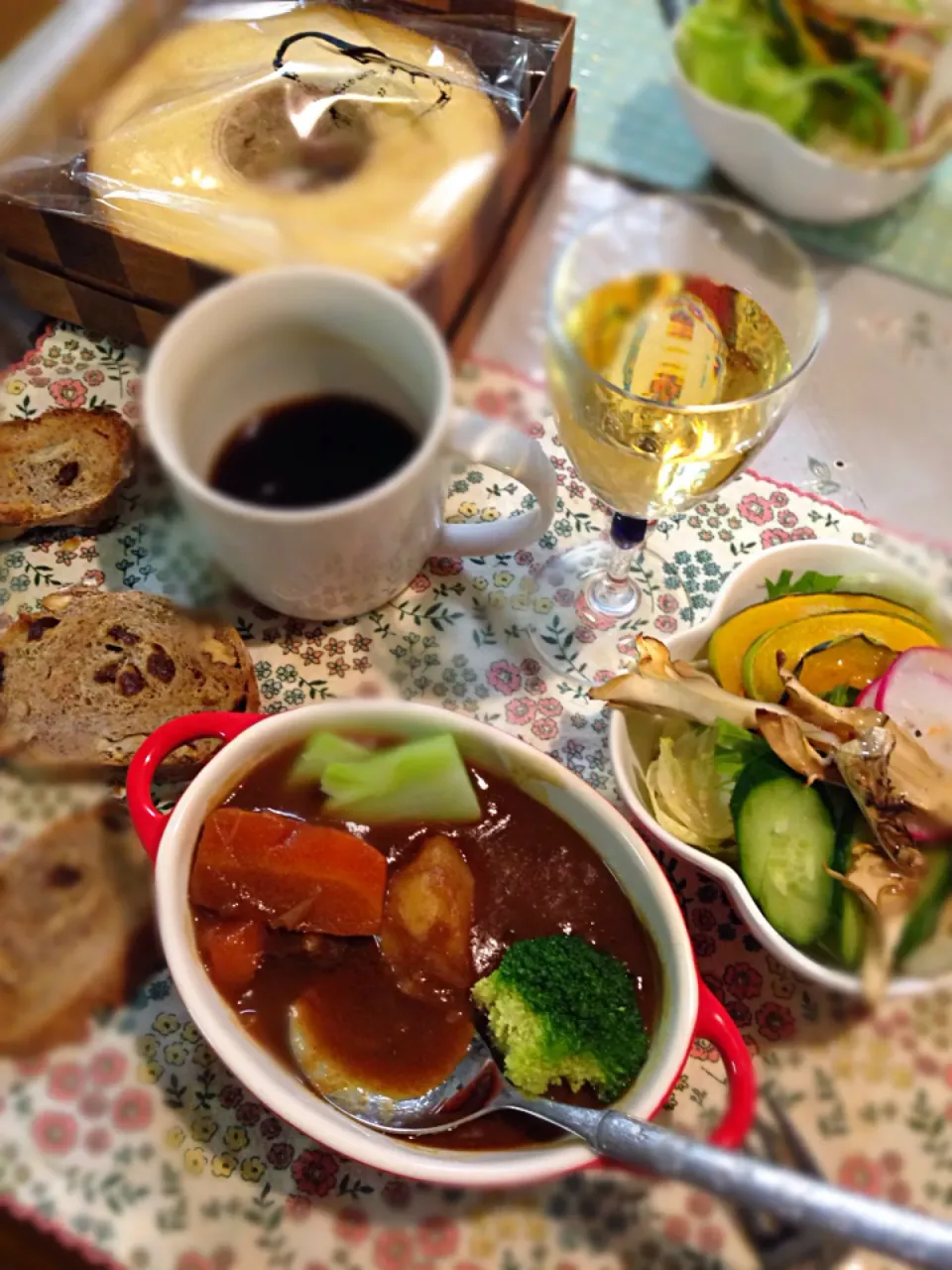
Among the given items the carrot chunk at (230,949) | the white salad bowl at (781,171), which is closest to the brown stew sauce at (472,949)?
the carrot chunk at (230,949)

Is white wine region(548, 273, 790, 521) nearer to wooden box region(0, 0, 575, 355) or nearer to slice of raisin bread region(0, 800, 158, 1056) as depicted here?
wooden box region(0, 0, 575, 355)

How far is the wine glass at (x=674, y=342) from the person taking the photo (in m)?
0.30

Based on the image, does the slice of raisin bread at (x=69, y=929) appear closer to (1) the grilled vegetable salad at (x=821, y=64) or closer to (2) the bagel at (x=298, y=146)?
(2) the bagel at (x=298, y=146)

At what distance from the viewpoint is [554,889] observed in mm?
324

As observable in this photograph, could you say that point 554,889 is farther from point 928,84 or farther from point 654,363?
point 928,84

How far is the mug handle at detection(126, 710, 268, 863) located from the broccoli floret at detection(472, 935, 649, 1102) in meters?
0.12

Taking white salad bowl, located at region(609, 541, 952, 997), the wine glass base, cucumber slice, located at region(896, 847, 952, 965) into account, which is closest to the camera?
cucumber slice, located at region(896, 847, 952, 965)

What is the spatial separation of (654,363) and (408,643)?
17 cm

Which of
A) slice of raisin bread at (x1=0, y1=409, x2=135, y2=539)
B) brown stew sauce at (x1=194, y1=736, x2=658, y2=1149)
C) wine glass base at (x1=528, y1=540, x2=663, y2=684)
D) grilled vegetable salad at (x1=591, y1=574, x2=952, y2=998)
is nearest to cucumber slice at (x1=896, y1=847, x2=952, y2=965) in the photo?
grilled vegetable salad at (x1=591, y1=574, x2=952, y2=998)

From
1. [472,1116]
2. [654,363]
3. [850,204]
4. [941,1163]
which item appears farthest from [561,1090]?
[850,204]

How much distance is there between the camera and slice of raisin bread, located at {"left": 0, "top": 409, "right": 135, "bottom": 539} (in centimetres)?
40

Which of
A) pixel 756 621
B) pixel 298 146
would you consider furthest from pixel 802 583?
pixel 298 146

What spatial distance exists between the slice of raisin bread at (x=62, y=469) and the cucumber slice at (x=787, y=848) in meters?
0.29

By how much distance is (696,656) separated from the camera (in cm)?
36
